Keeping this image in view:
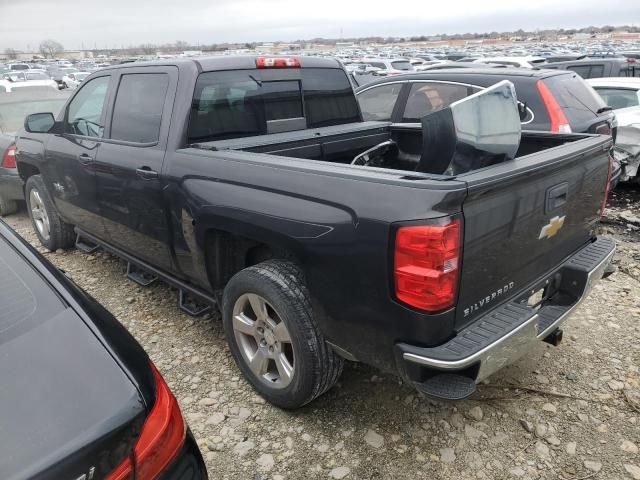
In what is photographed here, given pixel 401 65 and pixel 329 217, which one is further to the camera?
pixel 401 65

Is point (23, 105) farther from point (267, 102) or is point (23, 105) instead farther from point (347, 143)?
point (347, 143)

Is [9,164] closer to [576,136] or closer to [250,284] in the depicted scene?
[250,284]

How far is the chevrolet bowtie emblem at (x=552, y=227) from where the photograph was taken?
8.03 feet

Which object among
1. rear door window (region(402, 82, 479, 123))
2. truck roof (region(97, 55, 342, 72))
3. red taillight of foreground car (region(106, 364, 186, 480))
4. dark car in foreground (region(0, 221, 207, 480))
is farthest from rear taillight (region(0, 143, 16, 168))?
red taillight of foreground car (region(106, 364, 186, 480))

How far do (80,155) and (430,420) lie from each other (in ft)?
10.7

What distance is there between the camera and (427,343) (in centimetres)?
204

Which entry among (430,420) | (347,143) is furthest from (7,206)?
(430,420)

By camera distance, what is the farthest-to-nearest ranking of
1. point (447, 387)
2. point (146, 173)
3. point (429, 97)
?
1. point (429, 97)
2. point (146, 173)
3. point (447, 387)

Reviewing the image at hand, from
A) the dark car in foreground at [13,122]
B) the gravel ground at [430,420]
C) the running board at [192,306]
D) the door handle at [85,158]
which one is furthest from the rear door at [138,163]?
the dark car in foreground at [13,122]

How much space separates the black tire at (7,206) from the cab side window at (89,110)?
3153 millimetres

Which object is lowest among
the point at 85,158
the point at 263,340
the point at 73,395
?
the point at 263,340

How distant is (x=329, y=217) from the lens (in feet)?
7.16

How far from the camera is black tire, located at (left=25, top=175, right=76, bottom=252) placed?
4984mm

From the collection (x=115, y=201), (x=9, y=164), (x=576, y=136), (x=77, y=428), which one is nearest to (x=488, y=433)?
(x=576, y=136)
